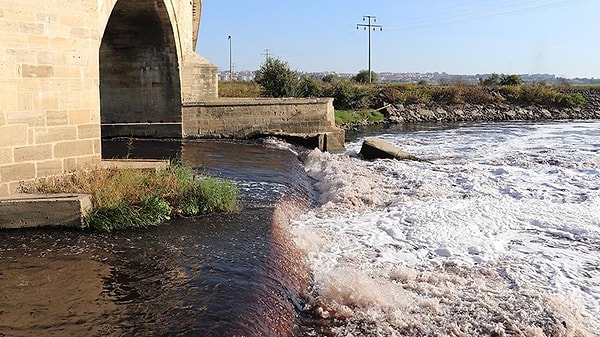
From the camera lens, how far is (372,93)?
33.8m

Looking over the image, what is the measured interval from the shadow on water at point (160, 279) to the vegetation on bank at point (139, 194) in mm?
211

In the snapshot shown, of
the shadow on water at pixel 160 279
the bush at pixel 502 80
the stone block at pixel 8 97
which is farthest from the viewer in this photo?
the bush at pixel 502 80

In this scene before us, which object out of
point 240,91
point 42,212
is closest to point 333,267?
point 42,212

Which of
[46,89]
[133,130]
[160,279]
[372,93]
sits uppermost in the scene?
[372,93]

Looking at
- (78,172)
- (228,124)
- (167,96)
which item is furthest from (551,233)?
(167,96)

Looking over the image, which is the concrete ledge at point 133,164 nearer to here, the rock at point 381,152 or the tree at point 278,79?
the rock at point 381,152

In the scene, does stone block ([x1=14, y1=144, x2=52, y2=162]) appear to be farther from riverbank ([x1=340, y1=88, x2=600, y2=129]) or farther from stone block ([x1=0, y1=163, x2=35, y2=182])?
riverbank ([x1=340, y1=88, x2=600, y2=129])

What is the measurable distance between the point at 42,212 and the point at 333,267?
12.5 feet

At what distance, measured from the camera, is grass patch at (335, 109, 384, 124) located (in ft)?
92.5

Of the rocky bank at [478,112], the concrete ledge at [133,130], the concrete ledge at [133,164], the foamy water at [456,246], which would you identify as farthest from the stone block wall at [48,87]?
the rocky bank at [478,112]

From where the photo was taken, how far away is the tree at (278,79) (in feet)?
87.6

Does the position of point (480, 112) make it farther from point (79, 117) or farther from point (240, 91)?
point (79, 117)

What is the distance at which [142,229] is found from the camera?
300 inches

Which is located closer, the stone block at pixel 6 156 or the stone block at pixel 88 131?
the stone block at pixel 6 156
